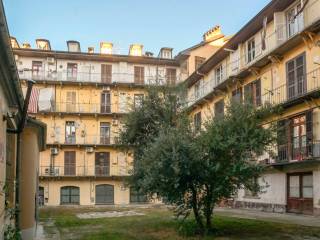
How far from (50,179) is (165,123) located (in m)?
29.8

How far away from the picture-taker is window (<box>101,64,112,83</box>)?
49.1 meters

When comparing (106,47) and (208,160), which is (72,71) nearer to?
(106,47)

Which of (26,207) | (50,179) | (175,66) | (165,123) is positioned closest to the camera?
(26,207)

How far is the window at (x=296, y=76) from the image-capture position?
24.6 metres

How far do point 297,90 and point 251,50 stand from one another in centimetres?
715

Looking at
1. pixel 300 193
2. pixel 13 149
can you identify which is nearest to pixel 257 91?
pixel 300 193

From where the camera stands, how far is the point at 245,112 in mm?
15203

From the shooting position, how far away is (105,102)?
4906 cm

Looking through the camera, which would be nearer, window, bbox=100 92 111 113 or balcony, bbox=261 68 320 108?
balcony, bbox=261 68 320 108

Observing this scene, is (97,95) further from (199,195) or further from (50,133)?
(199,195)

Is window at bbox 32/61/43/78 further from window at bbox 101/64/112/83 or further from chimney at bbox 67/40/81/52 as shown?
window at bbox 101/64/112/83

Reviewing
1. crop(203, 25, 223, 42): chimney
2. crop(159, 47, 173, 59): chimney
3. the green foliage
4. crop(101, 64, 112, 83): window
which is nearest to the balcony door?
the green foliage

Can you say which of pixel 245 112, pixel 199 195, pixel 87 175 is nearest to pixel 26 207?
pixel 199 195

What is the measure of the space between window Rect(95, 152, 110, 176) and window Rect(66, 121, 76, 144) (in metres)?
3.00
